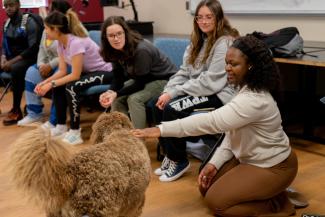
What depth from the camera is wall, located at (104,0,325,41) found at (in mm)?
4148

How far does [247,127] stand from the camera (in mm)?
2375

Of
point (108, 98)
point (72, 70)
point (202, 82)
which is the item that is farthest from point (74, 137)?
point (202, 82)

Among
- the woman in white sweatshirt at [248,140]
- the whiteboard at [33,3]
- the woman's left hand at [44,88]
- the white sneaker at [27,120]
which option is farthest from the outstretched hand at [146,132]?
the whiteboard at [33,3]

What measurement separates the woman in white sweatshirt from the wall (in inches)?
78.6

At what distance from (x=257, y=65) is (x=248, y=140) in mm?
394

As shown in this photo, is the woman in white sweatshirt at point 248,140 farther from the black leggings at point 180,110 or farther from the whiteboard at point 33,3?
the whiteboard at point 33,3

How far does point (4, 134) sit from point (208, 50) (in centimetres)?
226

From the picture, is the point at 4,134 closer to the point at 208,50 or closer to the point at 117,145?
the point at 208,50

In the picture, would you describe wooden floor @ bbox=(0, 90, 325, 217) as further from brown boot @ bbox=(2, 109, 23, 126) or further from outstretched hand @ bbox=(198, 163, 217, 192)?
brown boot @ bbox=(2, 109, 23, 126)

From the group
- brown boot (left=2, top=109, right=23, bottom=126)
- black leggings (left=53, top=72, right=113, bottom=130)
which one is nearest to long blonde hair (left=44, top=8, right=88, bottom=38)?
black leggings (left=53, top=72, right=113, bottom=130)

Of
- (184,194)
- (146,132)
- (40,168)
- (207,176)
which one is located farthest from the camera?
(184,194)

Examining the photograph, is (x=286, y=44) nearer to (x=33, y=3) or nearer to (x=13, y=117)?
(x=13, y=117)

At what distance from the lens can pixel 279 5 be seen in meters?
4.33

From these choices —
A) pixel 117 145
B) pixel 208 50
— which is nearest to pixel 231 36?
pixel 208 50
